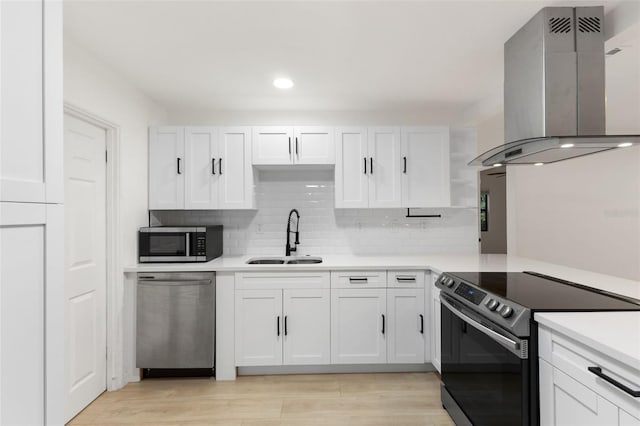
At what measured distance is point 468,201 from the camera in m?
3.69

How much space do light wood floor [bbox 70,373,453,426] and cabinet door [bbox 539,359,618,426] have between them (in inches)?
41.7

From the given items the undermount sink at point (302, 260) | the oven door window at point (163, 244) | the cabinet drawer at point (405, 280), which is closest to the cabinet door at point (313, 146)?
the undermount sink at point (302, 260)

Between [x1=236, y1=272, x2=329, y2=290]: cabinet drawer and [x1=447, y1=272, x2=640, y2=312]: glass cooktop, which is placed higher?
[x1=447, y1=272, x2=640, y2=312]: glass cooktop

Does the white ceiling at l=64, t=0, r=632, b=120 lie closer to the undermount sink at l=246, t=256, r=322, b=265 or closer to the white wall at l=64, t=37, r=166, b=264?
the white wall at l=64, t=37, r=166, b=264

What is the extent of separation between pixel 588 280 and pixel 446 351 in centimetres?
97

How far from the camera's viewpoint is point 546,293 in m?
1.85

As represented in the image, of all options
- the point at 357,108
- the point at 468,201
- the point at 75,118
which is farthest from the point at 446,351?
the point at 75,118

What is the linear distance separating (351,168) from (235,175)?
1.08m

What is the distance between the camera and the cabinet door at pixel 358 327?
9.97 feet

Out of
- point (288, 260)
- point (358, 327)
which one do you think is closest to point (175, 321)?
point (288, 260)

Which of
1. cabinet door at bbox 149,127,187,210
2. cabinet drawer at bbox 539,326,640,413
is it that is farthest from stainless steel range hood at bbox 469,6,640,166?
cabinet door at bbox 149,127,187,210

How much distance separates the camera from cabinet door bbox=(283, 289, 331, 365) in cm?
303

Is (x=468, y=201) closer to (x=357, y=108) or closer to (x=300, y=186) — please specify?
(x=357, y=108)

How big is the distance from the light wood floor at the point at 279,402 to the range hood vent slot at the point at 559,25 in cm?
237
